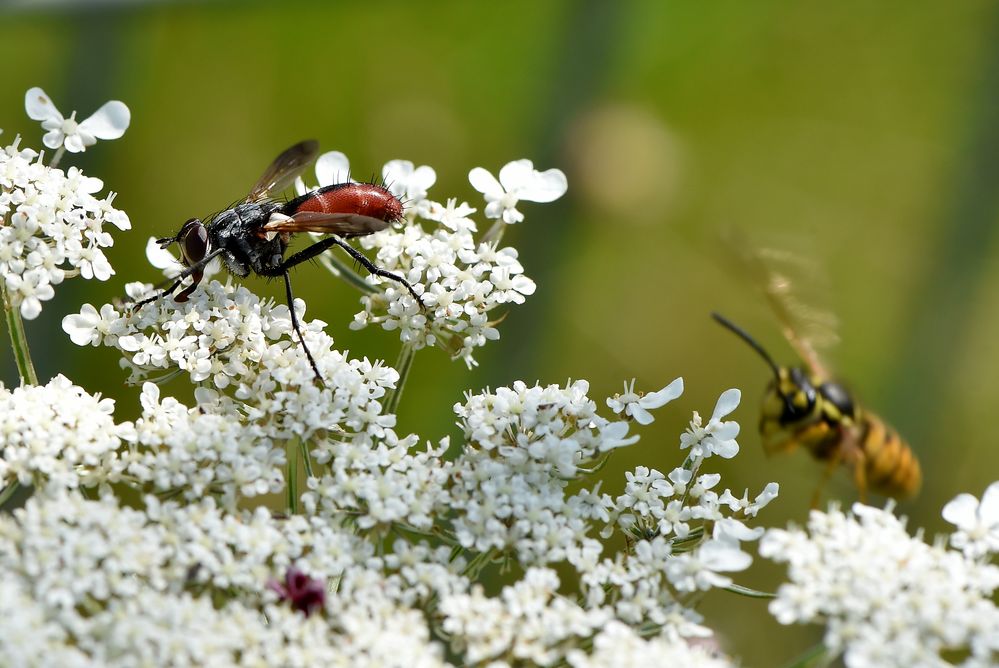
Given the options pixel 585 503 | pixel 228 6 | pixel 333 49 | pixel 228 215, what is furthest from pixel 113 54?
pixel 585 503

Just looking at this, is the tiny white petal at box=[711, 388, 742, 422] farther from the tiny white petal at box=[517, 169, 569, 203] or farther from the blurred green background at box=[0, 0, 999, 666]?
the blurred green background at box=[0, 0, 999, 666]

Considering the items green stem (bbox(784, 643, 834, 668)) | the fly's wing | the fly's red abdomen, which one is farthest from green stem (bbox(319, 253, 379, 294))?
green stem (bbox(784, 643, 834, 668))

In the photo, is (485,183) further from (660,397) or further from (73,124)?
(73,124)

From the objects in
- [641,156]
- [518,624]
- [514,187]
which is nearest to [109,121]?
[514,187]

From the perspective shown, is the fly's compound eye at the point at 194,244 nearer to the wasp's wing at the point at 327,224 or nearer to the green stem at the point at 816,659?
the wasp's wing at the point at 327,224

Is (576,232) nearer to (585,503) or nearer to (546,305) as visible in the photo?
(546,305)

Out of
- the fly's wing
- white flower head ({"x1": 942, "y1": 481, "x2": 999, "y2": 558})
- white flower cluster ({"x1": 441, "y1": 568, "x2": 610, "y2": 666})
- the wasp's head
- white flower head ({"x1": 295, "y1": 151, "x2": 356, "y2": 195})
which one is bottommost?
white flower cluster ({"x1": 441, "y1": 568, "x2": 610, "y2": 666})

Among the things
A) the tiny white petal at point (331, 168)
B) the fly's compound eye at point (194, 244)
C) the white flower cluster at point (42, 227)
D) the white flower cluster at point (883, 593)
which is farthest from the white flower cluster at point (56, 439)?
the white flower cluster at point (883, 593)
